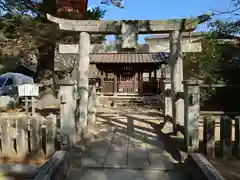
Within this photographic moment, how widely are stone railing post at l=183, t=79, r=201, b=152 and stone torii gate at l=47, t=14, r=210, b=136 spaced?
1.16m

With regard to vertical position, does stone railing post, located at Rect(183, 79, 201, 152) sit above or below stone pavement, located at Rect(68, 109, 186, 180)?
above

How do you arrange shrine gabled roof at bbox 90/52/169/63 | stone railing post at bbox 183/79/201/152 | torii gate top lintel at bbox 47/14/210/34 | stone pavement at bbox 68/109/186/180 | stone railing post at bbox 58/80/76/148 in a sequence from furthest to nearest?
1. shrine gabled roof at bbox 90/52/169/63
2. torii gate top lintel at bbox 47/14/210/34
3. stone railing post at bbox 58/80/76/148
4. stone railing post at bbox 183/79/201/152
5. stone pavement at bbox 68/109/186/180

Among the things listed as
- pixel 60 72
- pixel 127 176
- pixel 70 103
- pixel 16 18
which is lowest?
pixel 127 176

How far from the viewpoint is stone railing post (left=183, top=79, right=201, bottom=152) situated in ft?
16.5

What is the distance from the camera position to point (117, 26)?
649cm

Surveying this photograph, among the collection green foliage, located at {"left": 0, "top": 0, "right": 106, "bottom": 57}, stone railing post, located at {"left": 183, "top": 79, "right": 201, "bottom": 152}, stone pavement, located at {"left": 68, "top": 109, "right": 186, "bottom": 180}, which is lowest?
stone pavement, located at {"left": 68, "top": 109, "right": 186, "bottom": 180}

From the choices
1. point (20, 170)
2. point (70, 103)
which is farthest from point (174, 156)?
A: point (20, 170)

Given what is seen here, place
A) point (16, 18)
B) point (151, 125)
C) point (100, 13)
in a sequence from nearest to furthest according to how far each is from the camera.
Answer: point (151, 125) → point (16, 18) → point (100, 13)

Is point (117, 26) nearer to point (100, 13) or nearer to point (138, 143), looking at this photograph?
point (138, 143)

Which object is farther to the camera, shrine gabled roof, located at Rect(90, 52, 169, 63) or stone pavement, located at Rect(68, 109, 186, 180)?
shrine gabled roof, located at Rect(90, 52, 169, 63)

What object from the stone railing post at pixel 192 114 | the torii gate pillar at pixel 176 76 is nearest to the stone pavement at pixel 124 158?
the stone railing post at pixel 192 114

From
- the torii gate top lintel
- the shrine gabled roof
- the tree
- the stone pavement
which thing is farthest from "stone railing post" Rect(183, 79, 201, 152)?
the shrine gabled roof

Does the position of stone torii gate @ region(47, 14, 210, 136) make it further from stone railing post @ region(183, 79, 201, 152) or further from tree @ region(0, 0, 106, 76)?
tree @ region(0, 0, 106, 76)

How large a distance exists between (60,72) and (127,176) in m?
14.2
